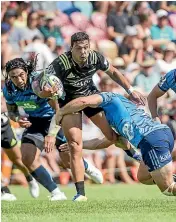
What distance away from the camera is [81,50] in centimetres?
1146

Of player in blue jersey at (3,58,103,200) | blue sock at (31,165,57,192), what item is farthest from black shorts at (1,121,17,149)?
blue sock at (31,165,57,192)

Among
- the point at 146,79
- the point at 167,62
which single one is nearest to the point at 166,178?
the point at 146,79

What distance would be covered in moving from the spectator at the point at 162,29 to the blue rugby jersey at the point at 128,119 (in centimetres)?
1298

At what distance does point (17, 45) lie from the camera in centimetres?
2056

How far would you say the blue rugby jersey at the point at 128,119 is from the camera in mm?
9805

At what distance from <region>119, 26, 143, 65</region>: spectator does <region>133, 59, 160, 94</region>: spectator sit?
4.12 ft

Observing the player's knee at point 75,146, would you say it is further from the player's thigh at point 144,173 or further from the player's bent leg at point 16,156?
the player's bent leg at point 16,156

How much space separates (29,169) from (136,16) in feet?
33.8

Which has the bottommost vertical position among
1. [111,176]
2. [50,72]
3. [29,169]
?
[111,176]

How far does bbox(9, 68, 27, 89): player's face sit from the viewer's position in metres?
12.5

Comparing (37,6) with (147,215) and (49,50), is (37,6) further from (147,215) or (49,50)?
(147,215)

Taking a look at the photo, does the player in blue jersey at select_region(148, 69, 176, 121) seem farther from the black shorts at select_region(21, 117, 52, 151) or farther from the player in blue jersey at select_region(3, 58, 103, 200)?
the black shorts at select_region(21, 117, 52, 151)

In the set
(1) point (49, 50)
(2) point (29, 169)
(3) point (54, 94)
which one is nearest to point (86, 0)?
(1) point (49, 50)

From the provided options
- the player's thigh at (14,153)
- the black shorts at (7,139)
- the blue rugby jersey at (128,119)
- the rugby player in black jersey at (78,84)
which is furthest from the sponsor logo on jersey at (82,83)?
the player's thigh at (14,153)
